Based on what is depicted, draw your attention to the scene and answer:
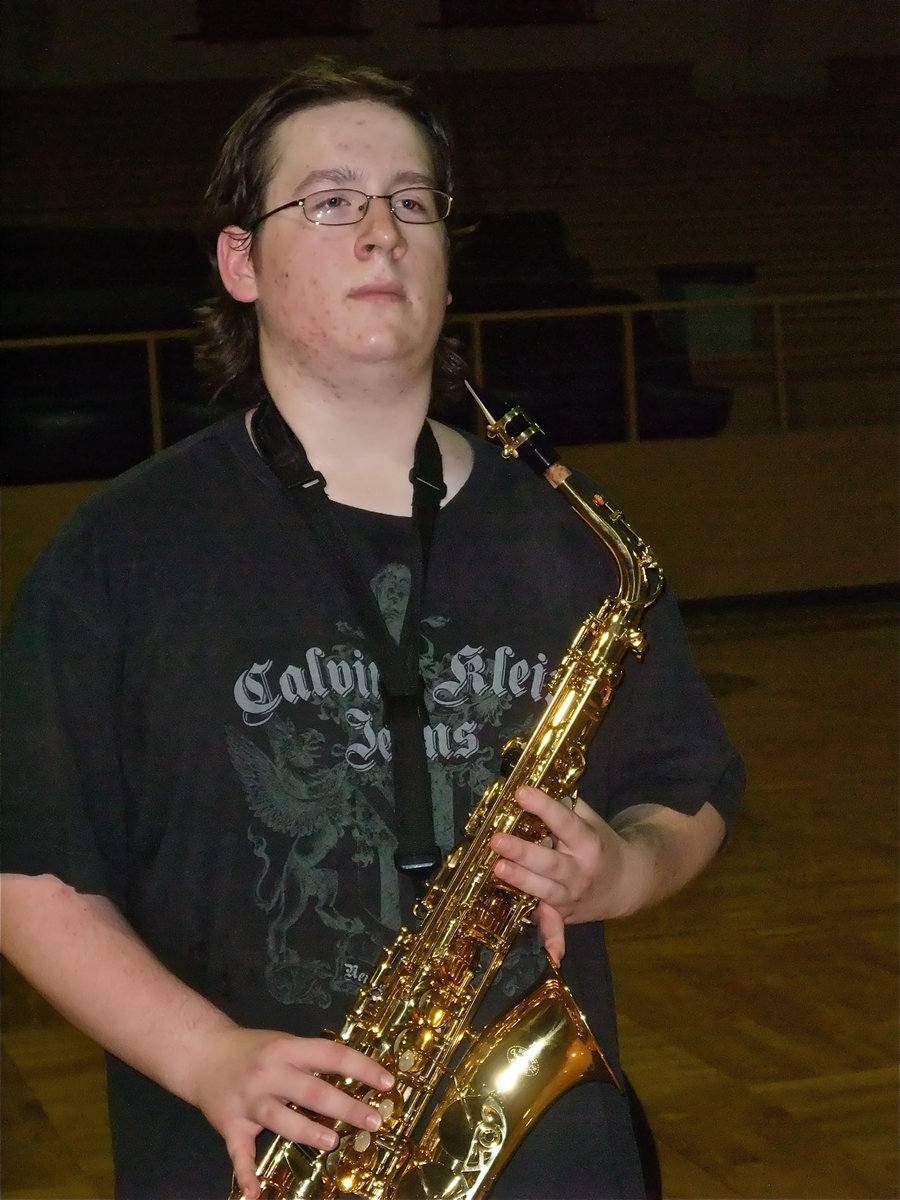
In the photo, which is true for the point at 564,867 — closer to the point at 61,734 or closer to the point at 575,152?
the point at 61,734

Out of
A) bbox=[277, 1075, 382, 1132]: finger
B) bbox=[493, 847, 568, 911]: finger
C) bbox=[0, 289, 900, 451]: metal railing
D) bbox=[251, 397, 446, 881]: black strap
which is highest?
bbox=[0, 289, 900, 451]: metal railing

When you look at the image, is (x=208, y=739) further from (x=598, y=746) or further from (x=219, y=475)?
(x=598, y=746)

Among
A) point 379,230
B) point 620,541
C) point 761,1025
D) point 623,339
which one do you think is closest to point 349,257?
point 379,230

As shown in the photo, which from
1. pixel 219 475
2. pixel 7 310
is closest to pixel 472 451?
pixel 219 475

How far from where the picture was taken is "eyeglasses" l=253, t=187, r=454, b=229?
1.75 meters

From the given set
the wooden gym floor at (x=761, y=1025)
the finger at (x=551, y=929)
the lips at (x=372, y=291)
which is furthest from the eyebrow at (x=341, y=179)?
the wooden gym floor at (x=761, y=1025)

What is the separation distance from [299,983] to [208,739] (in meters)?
0.27

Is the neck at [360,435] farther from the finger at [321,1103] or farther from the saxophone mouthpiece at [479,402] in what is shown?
the finger at [321,1103]

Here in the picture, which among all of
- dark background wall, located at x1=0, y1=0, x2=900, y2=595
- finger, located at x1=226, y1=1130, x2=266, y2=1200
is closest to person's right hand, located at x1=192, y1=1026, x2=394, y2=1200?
finger, located at x1=226, y1=1130, x2=266, y2=1200

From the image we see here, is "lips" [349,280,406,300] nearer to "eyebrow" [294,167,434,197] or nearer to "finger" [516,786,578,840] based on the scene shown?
"eyebrow" [294,167,434,197]

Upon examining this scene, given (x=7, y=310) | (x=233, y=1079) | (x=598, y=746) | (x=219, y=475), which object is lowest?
(x=233, y=1079)

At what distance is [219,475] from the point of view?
1786 millimetres

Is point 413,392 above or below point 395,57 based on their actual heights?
below

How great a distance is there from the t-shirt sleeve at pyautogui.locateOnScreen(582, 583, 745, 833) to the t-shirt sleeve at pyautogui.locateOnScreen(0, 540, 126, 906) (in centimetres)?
57
